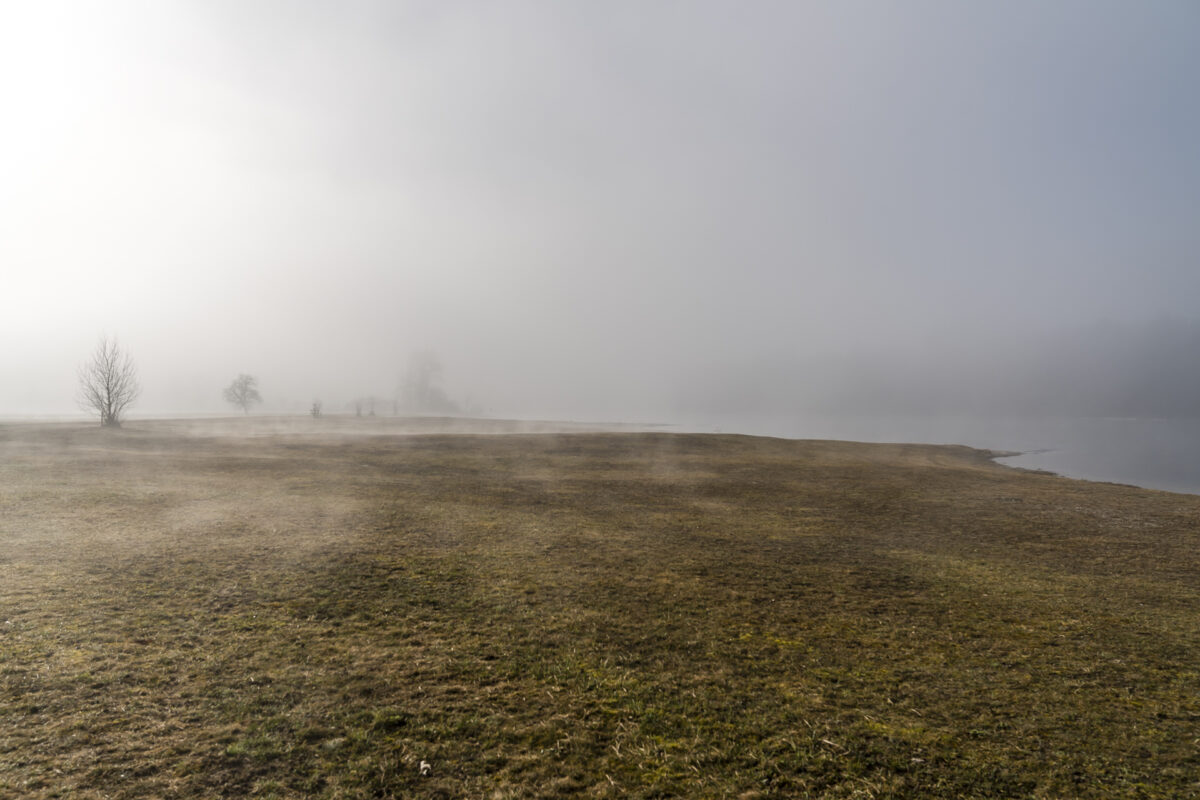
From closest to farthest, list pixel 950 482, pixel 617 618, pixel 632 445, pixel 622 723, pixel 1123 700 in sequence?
pixel 622 723
pixel 1123 700
pixel 617 618
pixel 950 482
pixel 632 445

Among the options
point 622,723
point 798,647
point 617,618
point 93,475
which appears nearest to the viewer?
point 622,723

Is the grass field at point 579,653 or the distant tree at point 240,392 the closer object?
the grass field at point 579,653

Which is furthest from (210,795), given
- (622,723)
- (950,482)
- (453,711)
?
(950,482)

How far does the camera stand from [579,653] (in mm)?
9398

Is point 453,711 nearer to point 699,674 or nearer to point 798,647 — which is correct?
point 699,674

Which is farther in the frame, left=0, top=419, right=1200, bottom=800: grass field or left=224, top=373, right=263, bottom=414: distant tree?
left=224, top=373, right=263, bottom=414: distant tree

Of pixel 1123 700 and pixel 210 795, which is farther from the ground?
pixel 210 795

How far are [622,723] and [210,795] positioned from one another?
4.78m

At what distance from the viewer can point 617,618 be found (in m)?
11.1

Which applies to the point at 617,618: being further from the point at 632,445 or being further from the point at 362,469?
the point at 632,445

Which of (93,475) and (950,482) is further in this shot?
(950,482)

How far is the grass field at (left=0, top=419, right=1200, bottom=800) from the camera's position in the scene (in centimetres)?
625

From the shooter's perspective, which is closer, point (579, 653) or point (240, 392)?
point (579, 653)

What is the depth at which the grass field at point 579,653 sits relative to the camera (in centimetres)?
625
